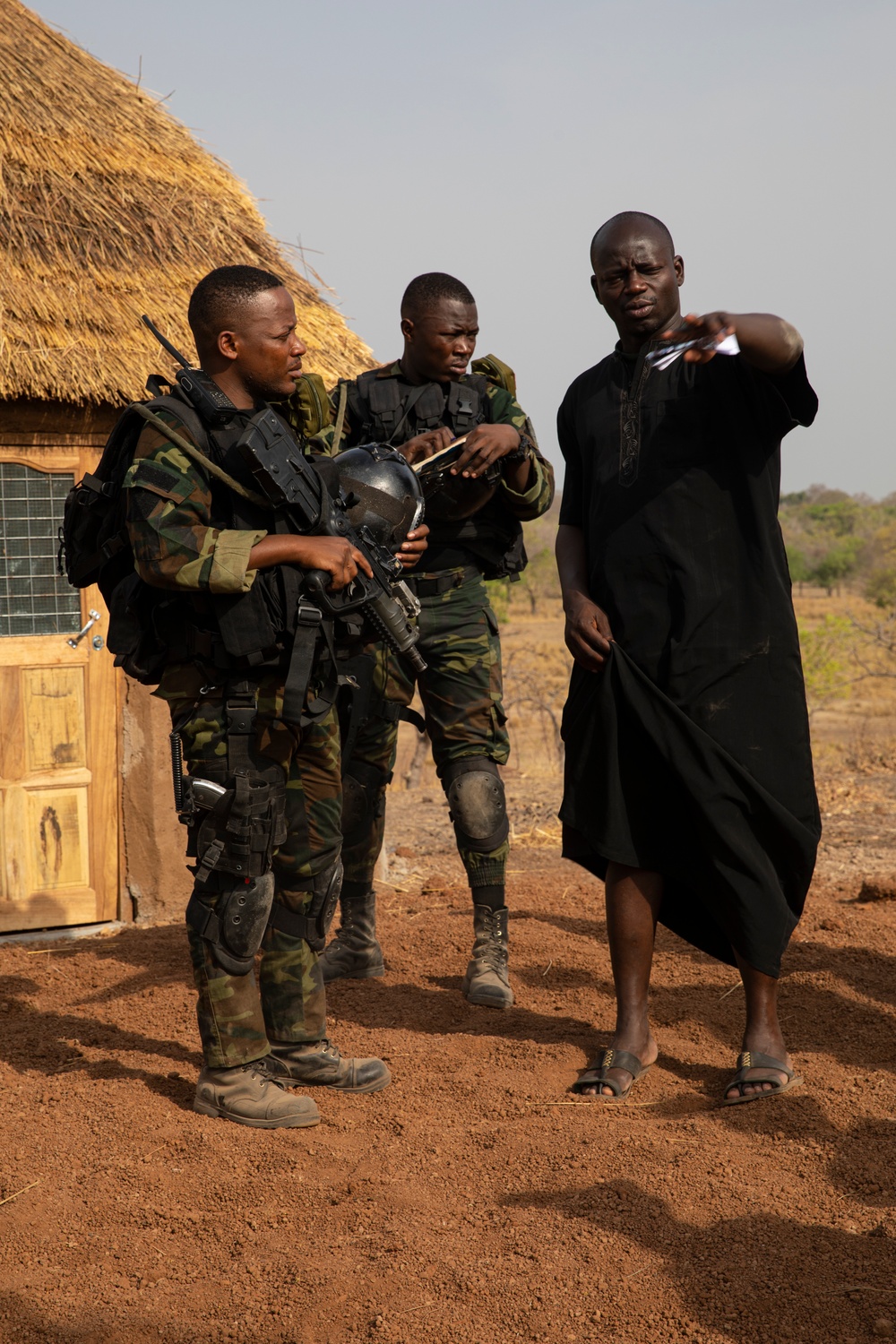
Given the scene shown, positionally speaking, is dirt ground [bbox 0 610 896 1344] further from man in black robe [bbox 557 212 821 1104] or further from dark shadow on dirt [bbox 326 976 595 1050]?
man in black robe [bbox 557 212 821 1104]

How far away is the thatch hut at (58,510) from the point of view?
214 inches

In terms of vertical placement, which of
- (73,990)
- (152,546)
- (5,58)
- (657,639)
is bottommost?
(73,990)

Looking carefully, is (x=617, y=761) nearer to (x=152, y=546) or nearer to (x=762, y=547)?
(x=762, y=547)

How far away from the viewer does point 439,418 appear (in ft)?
13.4

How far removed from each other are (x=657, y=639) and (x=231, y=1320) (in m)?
1.94

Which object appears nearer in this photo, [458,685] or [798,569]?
[458,685]

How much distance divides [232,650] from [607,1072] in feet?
5.05

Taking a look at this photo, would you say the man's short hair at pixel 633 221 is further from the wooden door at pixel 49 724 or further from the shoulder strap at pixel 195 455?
the wooden door at pixel 49 724

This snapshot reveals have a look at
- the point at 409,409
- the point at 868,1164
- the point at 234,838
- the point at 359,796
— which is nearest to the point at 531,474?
the point at 409,409

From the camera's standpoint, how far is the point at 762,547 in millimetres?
3238

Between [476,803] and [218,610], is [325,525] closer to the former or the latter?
[218,610]

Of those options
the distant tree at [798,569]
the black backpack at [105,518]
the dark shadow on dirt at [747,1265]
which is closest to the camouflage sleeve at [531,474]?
the black backpack at [105,518]

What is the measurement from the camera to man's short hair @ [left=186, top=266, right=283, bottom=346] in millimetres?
3012

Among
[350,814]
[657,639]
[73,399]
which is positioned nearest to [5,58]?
[73,399]
